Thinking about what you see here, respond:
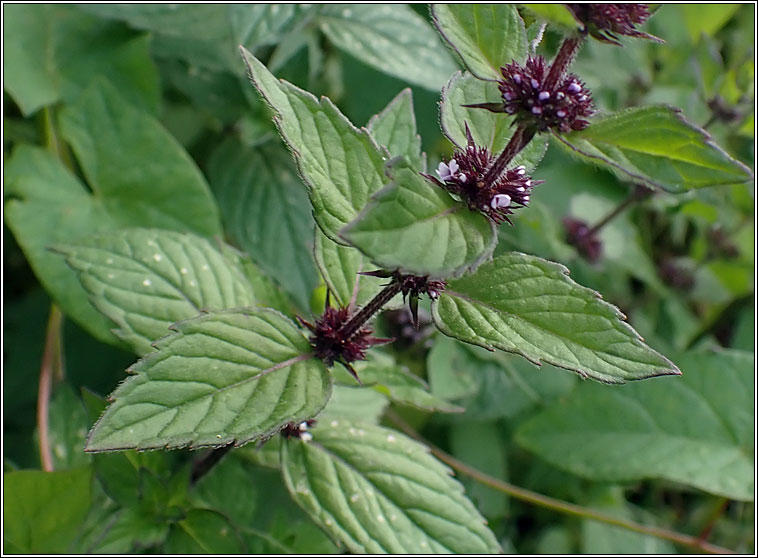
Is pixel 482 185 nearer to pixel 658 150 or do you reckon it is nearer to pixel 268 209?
pixel 658 150

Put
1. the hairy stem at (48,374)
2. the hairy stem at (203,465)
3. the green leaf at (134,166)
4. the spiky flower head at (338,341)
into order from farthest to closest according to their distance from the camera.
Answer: the green leaf at (134,166), the hairy stem at (48,374), the hairy stem at (203,465), the spiky flower head at (338,341)

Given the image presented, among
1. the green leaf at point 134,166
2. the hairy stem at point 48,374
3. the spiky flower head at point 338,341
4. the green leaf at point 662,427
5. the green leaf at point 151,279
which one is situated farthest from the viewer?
the green leaf at point 662,427

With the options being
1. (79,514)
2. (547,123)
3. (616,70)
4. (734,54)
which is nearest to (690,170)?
(547,123)

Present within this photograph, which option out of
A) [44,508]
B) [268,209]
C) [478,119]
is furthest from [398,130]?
[44,508]

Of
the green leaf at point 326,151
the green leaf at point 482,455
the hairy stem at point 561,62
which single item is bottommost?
the green leaf at point 482,455

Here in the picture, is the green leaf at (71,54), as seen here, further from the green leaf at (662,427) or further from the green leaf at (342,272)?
the green leaf at (662,427)

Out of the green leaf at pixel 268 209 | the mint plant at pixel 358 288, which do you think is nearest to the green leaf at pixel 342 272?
the mint plant at pixel 358 288

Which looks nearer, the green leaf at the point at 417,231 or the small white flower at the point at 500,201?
the green leaf at the point at 417,231
